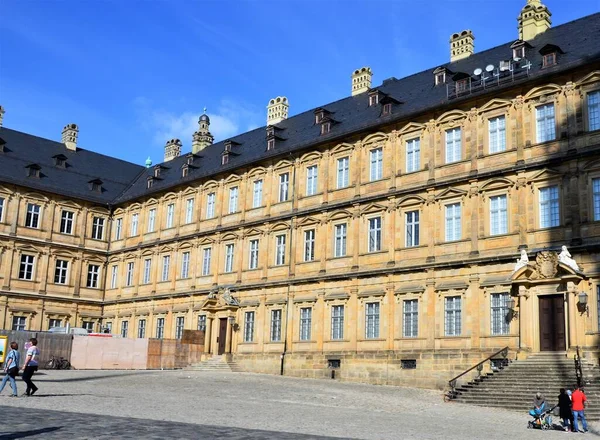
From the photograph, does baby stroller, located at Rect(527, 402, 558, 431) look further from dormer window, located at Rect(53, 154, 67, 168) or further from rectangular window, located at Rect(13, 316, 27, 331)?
dormer window, located at Rect(53, 154, 67, 168)

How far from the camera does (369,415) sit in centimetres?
2039

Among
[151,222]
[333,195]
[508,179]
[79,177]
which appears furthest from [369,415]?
[79,177]

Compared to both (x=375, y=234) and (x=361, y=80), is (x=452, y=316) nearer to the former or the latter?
(x=375, y=234)

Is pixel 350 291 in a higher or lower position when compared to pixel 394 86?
lower

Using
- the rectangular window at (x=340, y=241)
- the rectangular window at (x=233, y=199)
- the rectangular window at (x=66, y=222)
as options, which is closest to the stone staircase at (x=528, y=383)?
the rectangular window at (x=340, y=241)

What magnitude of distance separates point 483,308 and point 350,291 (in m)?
7.78

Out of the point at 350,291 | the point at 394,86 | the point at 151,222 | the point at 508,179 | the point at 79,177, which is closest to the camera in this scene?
the point at 508,179

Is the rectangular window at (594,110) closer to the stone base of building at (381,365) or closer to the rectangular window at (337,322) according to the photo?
the stone base of building at (381,365)

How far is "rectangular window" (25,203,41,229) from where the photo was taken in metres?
52.2

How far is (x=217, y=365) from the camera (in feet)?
136

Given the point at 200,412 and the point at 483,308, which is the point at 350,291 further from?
the point at 200,412

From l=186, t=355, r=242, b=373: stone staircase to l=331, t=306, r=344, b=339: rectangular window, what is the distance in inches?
272

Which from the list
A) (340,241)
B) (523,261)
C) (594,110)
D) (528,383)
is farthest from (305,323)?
(594,110)

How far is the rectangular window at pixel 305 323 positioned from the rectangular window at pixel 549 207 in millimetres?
13981
